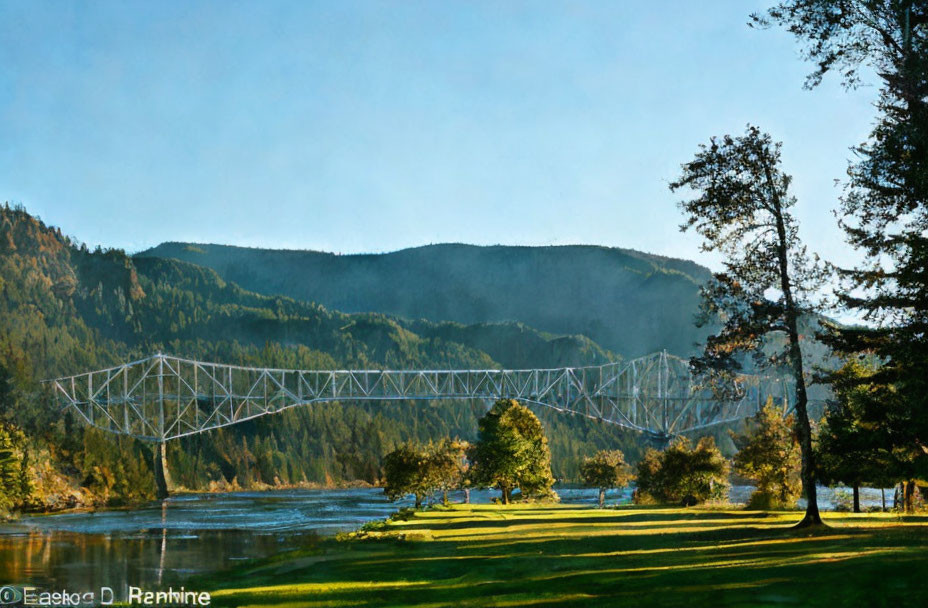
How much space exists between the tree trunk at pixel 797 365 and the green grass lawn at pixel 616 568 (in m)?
0.95

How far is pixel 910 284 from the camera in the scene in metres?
24.7

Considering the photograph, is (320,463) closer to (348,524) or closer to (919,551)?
(348,524)

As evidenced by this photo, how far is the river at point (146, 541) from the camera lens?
114 ft

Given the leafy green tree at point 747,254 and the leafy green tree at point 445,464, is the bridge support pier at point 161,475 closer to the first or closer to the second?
the leafy green tree at point 445,464

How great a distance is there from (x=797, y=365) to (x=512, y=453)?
36661 millimetres

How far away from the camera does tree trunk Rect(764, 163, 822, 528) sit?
93.5 ft

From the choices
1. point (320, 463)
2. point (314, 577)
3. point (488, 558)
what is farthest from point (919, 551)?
point (320, 463)

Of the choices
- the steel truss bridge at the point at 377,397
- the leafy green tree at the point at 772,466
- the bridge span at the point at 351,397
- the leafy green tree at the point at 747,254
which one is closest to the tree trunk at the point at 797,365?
the leafy green tree at the point at 747,254

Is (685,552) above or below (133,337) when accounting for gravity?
below

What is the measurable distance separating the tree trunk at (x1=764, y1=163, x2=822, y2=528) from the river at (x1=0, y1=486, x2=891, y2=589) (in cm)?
1832

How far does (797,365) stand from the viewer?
2864 cm

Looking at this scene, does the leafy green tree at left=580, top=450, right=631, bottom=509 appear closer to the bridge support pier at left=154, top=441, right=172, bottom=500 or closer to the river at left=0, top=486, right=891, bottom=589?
the river at left=0, top=486, right=891, bottom=589

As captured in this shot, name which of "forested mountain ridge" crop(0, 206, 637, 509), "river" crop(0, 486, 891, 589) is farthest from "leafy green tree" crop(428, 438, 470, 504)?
"forested mountain ridge" crop(0, 206, 637, 509)

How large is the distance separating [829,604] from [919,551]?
224 inches
